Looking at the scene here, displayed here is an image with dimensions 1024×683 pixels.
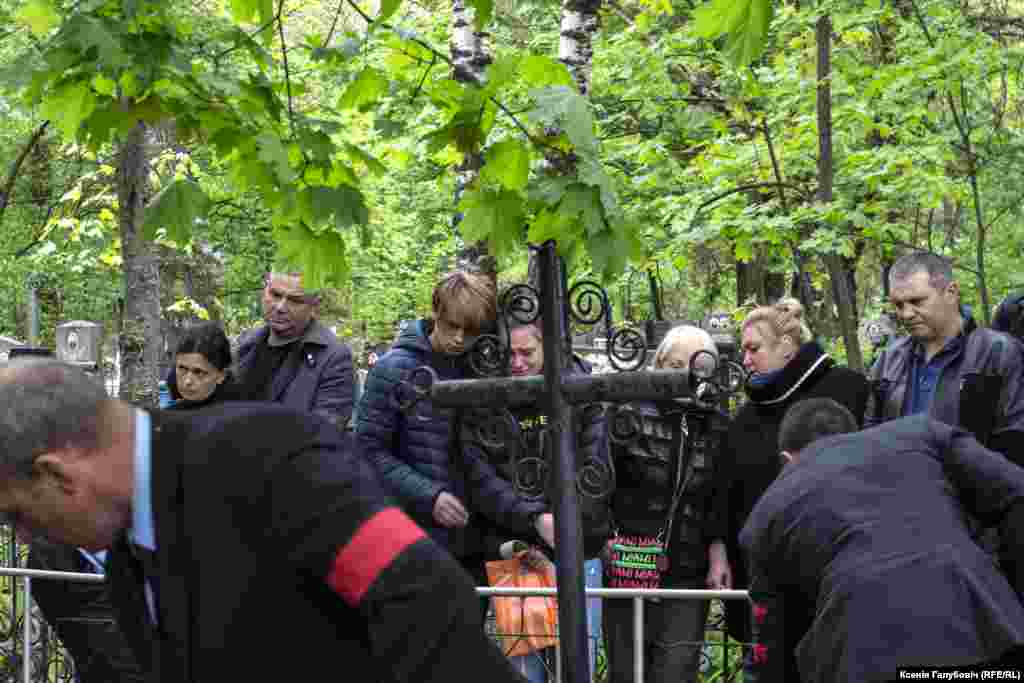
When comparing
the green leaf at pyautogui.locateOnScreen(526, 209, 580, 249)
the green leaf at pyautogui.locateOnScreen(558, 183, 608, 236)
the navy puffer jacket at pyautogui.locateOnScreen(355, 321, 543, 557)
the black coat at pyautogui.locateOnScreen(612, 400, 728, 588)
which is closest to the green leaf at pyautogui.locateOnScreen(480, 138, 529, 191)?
the green leaf at pyautogui.locateOnScreen(526, 209, 580, 249)

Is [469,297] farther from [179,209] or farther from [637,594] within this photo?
[179,209]

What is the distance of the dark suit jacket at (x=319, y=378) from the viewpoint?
6.11 m

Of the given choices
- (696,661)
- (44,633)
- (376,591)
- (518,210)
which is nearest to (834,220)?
(696,661)

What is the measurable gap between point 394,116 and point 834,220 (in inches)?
260

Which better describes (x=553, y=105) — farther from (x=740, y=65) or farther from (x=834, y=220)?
(x=834, y=220)

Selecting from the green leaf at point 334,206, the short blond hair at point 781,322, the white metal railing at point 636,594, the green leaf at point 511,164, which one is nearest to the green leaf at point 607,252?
the green leaf at point 511,164

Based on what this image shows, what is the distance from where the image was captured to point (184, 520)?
204cm

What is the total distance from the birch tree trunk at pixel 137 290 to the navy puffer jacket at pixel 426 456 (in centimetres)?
356

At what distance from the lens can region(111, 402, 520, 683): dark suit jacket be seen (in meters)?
1.99

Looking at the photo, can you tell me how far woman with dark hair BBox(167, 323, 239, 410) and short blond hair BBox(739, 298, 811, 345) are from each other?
2.40 m

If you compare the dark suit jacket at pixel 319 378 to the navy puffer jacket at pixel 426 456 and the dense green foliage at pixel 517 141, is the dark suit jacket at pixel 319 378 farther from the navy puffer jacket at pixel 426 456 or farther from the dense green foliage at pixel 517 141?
the dense green foliage at pixel 517 141

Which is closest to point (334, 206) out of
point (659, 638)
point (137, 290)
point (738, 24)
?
point (738, 24)

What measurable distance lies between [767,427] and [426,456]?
1.57 metres

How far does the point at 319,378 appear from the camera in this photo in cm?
614
